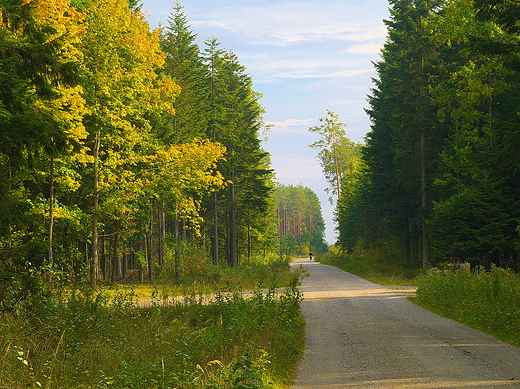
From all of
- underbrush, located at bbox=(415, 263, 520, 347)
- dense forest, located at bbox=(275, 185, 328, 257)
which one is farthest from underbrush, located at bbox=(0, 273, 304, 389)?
dense forest, located at bbox=(275, 185, 328, 257)

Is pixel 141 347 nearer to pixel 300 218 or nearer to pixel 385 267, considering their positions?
pixel 385 267

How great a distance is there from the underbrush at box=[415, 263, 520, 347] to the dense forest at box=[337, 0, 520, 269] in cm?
336

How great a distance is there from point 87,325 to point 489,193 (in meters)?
18.9

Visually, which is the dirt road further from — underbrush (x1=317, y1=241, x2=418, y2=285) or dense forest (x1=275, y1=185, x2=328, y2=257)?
dense forest (x1=275, y1=185, x2=328, y2=257)

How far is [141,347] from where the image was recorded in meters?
9.08

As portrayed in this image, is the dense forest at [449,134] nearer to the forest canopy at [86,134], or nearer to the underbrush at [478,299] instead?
the underbrush at [478,299]

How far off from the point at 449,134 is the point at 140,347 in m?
27.2

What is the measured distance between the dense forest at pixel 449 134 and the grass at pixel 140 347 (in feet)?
24.3

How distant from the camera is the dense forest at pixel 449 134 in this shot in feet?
51.6

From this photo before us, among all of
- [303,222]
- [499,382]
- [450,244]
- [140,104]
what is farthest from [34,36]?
[303,222]

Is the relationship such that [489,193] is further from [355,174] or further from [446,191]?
[355,174]

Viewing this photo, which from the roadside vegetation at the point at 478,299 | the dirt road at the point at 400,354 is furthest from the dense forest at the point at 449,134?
the dirt road at the point at 400,354

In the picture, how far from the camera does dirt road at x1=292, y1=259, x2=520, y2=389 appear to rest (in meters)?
7.68

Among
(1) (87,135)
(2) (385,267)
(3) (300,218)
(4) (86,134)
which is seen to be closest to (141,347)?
(4) (86,134)
